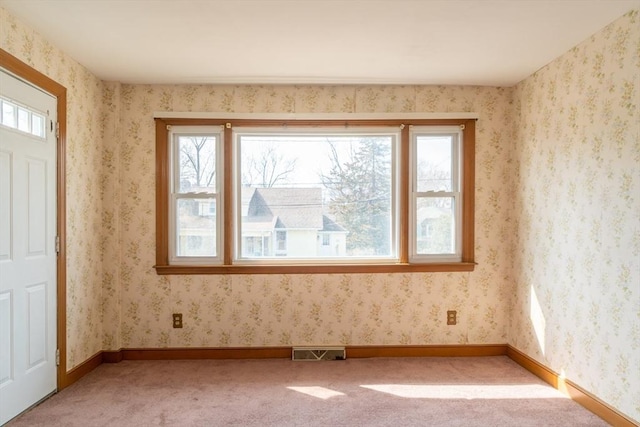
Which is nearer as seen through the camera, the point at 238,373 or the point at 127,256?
the point at 238,373

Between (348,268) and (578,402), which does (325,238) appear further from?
(578,402)

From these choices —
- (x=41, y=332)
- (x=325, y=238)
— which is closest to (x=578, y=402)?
(x=325, y=238)

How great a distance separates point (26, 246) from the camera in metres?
2.68

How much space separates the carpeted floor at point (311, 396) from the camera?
8.68 feet

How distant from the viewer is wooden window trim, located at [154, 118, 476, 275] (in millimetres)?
3766

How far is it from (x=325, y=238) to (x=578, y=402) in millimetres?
2304

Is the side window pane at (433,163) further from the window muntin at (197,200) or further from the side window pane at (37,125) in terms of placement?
the side window pane at (37,125)

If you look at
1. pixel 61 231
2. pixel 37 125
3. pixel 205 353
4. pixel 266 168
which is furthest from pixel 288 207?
pixel 37 125

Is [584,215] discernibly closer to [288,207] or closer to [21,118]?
[288,207]

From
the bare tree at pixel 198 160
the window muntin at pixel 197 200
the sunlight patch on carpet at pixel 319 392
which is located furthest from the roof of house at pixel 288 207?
the sunlight patch on carpet at pixel 319 392

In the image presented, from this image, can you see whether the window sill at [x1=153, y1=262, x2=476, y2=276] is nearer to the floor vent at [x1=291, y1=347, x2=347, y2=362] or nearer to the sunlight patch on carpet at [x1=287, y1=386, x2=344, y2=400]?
the floor vent at [x1=291, y1=347, x2=347, y2=362]

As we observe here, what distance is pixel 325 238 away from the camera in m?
3.91

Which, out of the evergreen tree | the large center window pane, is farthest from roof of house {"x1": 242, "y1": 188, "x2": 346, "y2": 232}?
the evergreen tree

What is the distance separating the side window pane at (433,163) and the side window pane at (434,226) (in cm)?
13
